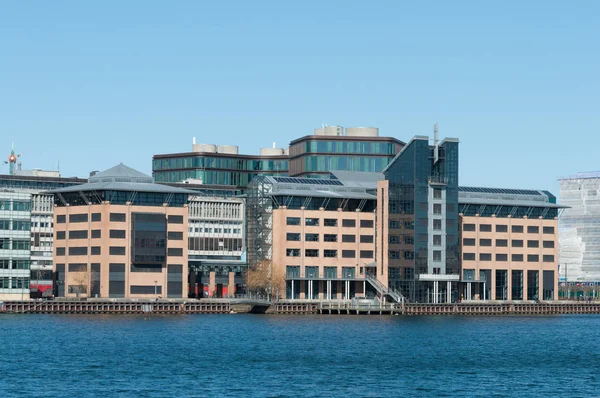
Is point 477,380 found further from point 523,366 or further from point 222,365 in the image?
point 222,365

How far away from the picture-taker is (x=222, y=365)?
12756 centimetres

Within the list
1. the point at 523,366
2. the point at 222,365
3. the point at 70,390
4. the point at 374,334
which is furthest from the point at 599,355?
the point at 70,390

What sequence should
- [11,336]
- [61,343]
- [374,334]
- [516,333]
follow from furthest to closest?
[516,333]
[374,334]
[11,336]
[61,343]

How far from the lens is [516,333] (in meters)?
192

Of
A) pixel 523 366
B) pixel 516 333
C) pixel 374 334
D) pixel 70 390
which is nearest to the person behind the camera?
pixel 70 390

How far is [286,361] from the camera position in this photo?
132000mm

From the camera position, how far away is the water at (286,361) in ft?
355

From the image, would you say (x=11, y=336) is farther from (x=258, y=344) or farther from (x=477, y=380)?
(x=477, y=380)

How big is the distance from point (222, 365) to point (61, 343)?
30.8 metres

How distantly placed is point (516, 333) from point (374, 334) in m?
25.9

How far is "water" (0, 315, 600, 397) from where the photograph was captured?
108 metres

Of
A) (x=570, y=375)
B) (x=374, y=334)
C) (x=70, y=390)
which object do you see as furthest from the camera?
(x=374, y=334)

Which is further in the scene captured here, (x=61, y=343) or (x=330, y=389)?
(x=61, y=343)

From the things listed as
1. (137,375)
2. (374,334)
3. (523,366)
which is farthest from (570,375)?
(374,334)
